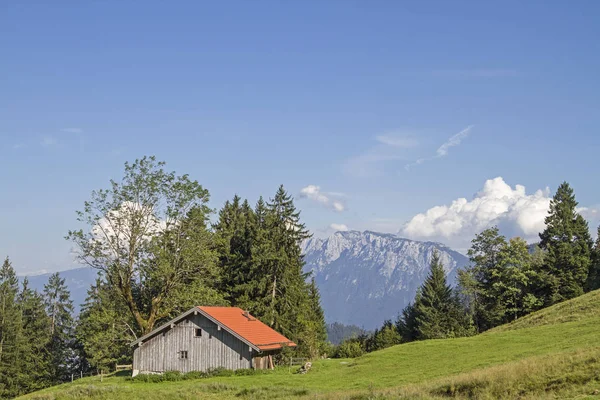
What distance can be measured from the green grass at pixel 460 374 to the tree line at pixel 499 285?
758 inches

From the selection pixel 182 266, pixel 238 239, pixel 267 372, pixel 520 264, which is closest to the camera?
pixel 267 372

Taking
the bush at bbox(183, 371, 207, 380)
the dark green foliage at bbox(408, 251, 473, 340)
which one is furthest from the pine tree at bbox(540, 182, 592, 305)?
the bush at bbox(183, 371, 207, 380)

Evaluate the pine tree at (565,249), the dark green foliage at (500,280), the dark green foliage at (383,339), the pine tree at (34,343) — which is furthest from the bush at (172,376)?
the pine tree at (565,249)

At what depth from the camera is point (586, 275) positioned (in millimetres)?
79125

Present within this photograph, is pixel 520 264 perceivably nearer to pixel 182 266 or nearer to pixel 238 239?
pixel 238 239

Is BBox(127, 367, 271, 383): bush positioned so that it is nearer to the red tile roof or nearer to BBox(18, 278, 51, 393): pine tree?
the red tile roof

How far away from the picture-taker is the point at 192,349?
50.9 m

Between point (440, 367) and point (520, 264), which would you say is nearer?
point (440, 367)

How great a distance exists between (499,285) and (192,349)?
45.6 m

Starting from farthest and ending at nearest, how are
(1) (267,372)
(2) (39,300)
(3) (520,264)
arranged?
(2) (39,300), (3) (520,264), (1) (267,372)

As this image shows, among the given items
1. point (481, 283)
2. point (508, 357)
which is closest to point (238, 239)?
point (481, 283)

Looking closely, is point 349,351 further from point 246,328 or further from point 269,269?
point 246,328

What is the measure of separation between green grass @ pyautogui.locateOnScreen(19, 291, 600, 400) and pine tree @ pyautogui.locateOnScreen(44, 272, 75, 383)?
135ft

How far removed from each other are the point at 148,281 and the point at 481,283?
48.8 m
